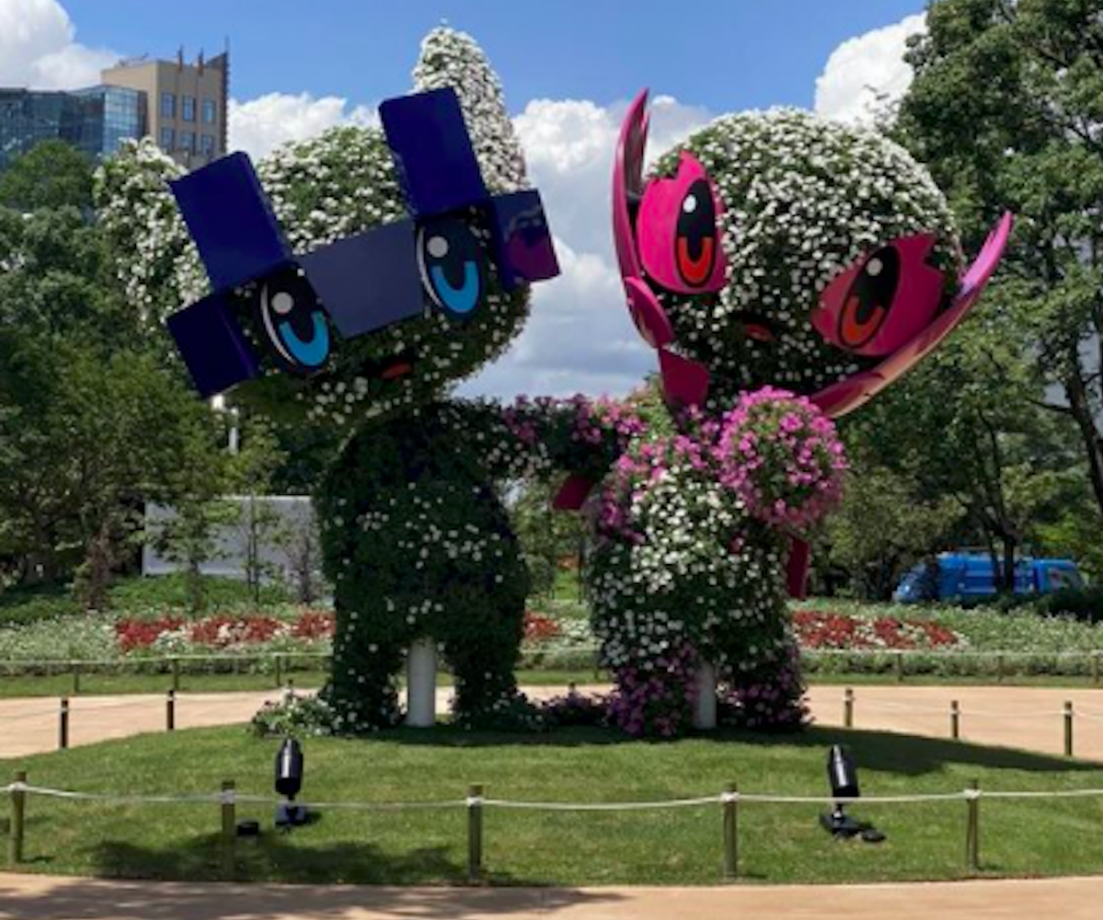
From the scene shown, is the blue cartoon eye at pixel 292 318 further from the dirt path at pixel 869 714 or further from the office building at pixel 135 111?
the office building at pixel 135 111

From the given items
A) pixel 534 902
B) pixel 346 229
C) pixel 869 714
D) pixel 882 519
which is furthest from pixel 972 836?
pixel 882 519

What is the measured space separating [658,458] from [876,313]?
2653mm

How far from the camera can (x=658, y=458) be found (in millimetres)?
15547

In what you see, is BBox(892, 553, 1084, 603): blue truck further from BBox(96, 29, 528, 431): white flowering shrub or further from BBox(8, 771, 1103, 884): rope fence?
BBox(8, 771, 1103, 884): rope fence

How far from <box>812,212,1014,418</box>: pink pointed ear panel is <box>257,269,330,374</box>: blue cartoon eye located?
497cm

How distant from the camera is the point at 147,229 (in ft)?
50.3

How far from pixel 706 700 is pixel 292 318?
19.0ft

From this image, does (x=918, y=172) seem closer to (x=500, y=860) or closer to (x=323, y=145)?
(x=323, y=145)

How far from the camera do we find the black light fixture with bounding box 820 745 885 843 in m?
11.9

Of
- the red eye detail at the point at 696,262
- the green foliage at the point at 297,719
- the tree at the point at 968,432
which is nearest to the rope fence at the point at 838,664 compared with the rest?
the tree at the point at 968,432

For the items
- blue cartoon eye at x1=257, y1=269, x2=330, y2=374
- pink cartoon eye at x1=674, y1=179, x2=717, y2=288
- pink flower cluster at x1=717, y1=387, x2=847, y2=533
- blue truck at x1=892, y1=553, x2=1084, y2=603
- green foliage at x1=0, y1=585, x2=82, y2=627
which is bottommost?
green foliage at x1=0, y1=585, x2=82, y2=627

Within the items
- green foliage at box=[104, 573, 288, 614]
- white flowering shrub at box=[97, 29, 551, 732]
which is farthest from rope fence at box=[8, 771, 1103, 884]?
green foliage at box=[104, 573, 288, 614]

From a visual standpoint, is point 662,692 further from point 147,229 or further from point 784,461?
point 147,229

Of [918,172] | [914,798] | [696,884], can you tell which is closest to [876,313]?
[918,172]
